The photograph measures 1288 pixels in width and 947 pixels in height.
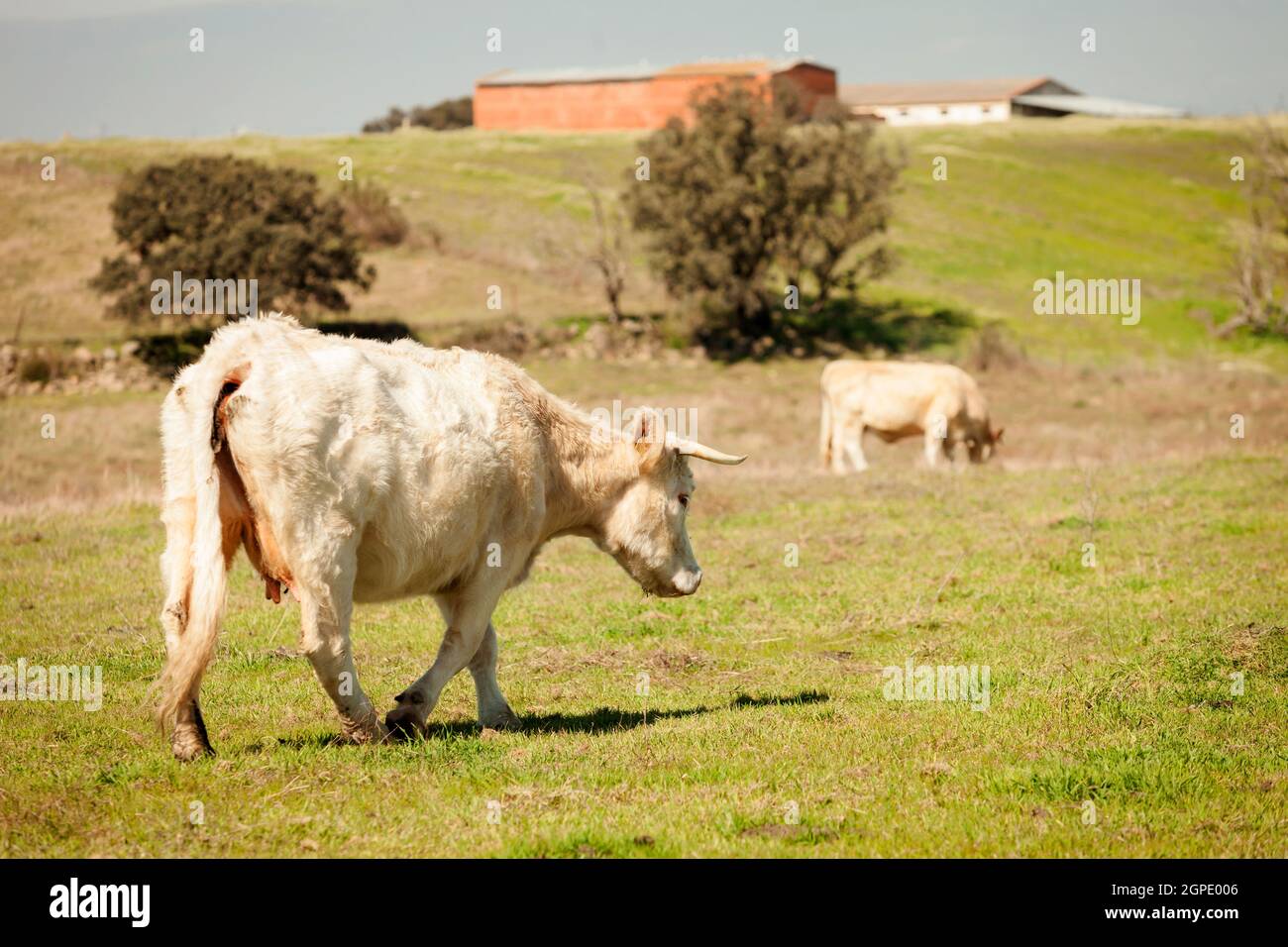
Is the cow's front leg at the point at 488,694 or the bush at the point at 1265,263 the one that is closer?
the cow's front leg at the point at 488,694

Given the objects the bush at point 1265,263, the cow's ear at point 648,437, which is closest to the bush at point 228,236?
the cow's ear at point 648,437

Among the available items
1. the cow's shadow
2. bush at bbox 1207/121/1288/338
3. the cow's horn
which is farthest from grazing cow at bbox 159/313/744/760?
bush at bbox 1207/121/1288/338

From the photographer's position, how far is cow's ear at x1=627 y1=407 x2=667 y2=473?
9695 millimetres

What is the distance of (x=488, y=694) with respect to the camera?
886cm

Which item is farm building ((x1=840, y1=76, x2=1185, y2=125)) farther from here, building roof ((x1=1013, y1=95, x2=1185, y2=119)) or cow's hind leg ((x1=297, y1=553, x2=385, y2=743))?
cow's hind leg ((x1=297, y1=553, x2=385, y2=743))

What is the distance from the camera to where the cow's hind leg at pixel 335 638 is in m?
7.43

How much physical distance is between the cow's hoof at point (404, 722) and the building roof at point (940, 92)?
113864mm

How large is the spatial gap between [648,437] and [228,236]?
32.6 meters

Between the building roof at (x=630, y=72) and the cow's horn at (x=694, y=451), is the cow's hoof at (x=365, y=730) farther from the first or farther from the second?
the building roof at (x=630, y=72)

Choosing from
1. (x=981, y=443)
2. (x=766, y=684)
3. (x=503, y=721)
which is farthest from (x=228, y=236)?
(x=503, y=721)

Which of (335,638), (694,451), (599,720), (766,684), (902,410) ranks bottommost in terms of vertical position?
(766,684)

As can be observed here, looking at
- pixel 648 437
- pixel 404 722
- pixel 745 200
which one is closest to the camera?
pixel 404 722

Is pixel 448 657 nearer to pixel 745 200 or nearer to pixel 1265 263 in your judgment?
pixel 745 200
